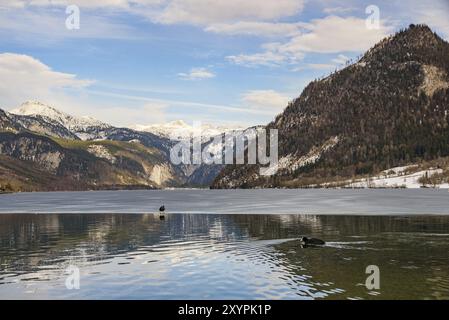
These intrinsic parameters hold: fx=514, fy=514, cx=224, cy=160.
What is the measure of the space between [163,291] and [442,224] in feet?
225

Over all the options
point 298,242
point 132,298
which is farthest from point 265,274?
point 298,242

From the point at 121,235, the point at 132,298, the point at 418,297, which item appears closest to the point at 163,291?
the point at 132,298

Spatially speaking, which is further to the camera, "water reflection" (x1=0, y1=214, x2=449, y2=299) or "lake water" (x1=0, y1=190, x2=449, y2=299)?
"water reflection" (x1=0, y1=214, x2=449, y2=299)

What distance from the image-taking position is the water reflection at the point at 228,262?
136ft

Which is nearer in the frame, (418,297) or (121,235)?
(418,297)

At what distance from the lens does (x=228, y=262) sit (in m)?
55.2

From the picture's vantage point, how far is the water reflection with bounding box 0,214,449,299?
136ft

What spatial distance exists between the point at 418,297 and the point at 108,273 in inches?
1112

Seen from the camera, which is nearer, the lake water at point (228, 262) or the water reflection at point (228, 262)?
the lake water at point (228, 262)

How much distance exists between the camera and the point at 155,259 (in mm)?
57656

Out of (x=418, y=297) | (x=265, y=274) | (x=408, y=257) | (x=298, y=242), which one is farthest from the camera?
(x=298, y=242)

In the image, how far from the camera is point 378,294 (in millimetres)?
39406

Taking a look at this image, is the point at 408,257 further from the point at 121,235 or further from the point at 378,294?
the point at 121,235
